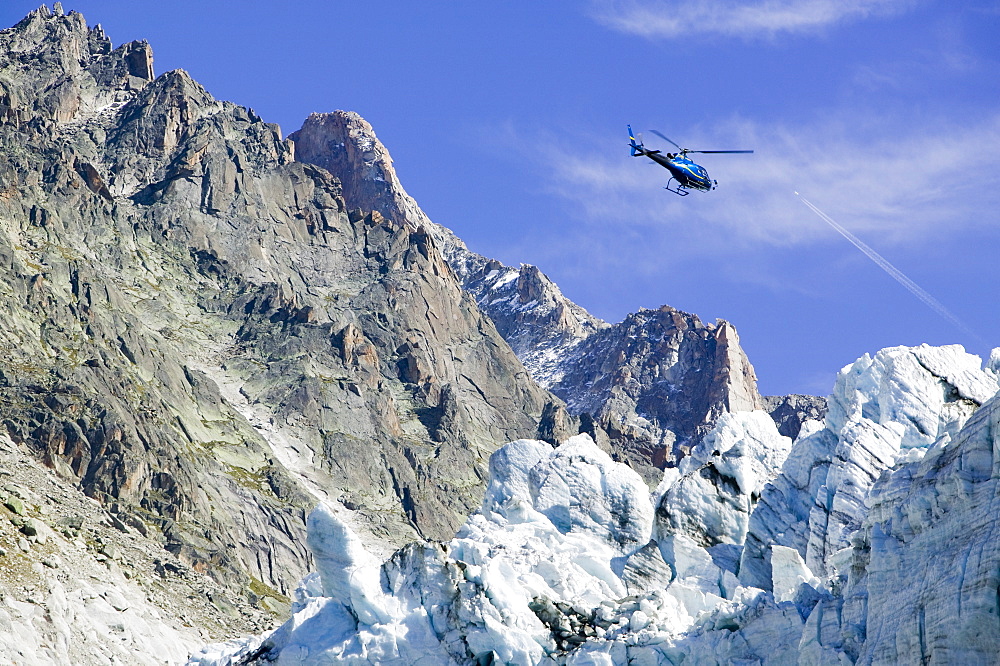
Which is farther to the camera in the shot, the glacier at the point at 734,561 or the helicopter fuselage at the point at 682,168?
the helicopter fuselage at the point at 682,168

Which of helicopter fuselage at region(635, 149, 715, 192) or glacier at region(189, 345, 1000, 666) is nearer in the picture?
glacier at region(189, 345, 1000, 666)

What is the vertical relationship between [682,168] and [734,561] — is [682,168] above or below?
above

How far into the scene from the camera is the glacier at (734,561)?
43.6 m

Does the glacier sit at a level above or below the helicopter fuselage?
below

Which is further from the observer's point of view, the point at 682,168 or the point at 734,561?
the point at 682,168

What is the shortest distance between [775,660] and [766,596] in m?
4.17

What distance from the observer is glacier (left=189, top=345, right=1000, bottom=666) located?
4359 centimetres

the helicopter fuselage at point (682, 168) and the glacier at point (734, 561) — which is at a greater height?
the helicopter fuselage at point (682, 168)

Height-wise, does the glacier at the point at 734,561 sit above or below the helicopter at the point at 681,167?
below

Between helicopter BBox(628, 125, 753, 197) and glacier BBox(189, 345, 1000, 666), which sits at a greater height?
helicopter BBox(628, 125, 753, 197)

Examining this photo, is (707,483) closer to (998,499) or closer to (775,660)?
(775,660)

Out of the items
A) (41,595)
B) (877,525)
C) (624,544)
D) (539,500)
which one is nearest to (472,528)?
(539,500)

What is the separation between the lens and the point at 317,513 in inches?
2611

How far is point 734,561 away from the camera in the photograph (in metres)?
68.5
